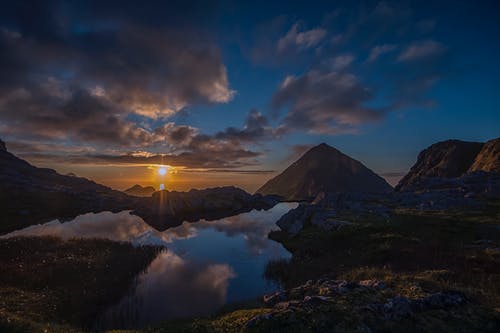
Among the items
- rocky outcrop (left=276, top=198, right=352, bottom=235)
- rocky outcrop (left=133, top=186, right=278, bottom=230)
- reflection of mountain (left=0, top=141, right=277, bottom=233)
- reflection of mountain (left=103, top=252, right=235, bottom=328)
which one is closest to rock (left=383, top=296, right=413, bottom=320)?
reflection of mountain (left=103, top=252, right=235, bottom=328)

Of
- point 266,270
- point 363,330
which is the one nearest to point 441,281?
point 363,330

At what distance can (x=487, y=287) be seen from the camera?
85.2 feet

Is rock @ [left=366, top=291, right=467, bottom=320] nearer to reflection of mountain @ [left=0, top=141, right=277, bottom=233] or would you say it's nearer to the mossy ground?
the mossy ground

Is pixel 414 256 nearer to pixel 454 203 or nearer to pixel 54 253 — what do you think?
pixel 54 253

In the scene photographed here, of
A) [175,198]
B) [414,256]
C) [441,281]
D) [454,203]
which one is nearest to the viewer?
[441,281]

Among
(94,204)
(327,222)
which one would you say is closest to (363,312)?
(327,222)

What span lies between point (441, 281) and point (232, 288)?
92.0 feet

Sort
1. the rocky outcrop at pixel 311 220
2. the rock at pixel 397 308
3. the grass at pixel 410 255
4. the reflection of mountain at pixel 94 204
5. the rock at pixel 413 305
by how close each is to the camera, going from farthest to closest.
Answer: the reflection of mountain at pixel 94 204, the rocky outcrop at pixel 311 220, the grass at pixel 410 255, the rock at pixel 413 305, the rock at pixel 397 308

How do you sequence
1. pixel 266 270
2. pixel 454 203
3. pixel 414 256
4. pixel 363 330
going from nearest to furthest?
1. pixel 363 330
2. pixel 414 256
3. pixel 266 270
4. pixel 454 203

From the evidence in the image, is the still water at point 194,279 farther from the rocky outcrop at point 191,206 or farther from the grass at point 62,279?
the rocky outcrop at point 191,206

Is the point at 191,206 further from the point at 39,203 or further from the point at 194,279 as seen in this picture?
the point at 194,279

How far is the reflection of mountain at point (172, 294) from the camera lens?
28.5 metres

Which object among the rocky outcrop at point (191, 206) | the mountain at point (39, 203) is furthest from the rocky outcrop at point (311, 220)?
the mountain at point (39, 203)

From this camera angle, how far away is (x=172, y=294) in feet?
114
